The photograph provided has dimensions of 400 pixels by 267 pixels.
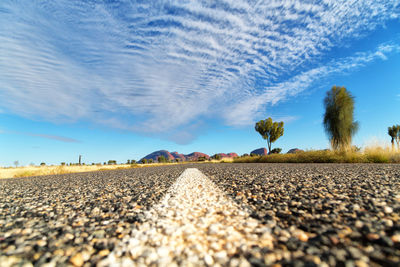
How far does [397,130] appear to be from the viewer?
93.0 feet

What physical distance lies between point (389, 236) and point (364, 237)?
0.16 meters

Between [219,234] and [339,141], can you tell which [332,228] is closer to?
[219,234]

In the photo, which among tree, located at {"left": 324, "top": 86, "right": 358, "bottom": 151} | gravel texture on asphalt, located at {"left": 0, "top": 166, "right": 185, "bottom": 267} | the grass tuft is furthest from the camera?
tree, located at {"left": 324, "top": 86, "right": 358, "bottom": 151}

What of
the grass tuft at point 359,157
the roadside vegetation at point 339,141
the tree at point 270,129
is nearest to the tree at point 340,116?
the roadside vegetation at point 339,141

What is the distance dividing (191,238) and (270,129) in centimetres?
3143

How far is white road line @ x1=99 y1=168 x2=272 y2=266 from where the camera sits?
1034 mm

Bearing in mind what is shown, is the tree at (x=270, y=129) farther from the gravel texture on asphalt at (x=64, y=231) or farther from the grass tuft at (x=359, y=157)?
the gravel texture on asphalt at (x=64, y=231)

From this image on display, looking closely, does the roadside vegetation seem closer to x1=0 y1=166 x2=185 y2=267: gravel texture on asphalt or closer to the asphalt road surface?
the asphalt road surface

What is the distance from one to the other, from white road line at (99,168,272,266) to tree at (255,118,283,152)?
30312 millimetres

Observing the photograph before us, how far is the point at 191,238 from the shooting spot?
1.24 m

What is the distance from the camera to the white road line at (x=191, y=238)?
1.03 meters

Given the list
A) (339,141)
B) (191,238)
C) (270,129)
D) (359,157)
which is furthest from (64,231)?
(270,129)

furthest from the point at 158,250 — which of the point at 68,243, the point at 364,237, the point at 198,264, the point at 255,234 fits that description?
the point at 364,237

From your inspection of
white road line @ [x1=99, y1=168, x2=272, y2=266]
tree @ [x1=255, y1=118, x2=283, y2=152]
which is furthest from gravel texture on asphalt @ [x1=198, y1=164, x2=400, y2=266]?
tree @ [x1=255, y1=118, x2=283, y2=152]
